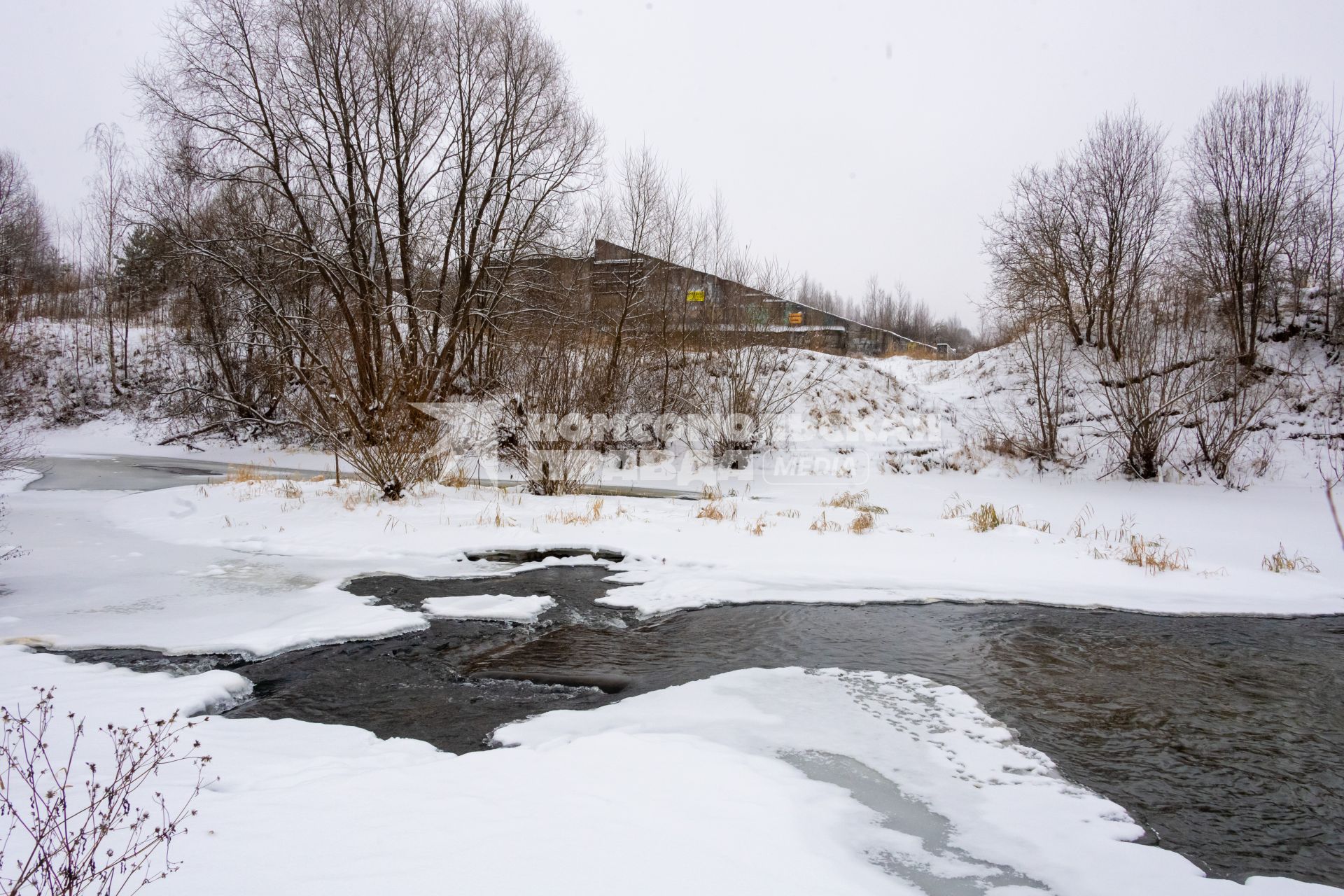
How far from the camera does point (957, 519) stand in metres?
12.9

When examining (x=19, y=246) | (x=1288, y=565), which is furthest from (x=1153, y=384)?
(x=19, y=246)

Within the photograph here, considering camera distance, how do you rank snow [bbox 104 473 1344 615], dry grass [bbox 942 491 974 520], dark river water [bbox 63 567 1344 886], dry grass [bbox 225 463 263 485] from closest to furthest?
dark river water [bbox 63 567 1344 886]
snow [bbox 104 473 1344 615]
dry grass [bbox 942 491 974 520]
dry grass [bbox 225 463 263 485]

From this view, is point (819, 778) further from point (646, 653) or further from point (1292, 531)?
point (1292, 531)

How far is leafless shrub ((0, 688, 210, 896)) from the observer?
2.08 metres

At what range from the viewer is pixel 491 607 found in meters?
7.32

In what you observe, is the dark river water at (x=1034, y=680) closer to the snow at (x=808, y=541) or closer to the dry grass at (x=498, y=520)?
the snow at (x=808, y=541)

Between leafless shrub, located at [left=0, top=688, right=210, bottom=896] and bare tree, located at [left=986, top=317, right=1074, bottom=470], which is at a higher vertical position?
bare tree, located at [left=986, top=317, right=1074, bottom=470]

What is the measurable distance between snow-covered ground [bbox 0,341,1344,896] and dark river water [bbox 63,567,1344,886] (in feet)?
0.94

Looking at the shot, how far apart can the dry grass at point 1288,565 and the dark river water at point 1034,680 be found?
2.06 meters

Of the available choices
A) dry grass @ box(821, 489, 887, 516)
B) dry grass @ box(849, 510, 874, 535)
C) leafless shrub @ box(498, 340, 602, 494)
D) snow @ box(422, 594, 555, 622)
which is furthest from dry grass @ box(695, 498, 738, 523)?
snow @ box(422, 594, 555, 622)

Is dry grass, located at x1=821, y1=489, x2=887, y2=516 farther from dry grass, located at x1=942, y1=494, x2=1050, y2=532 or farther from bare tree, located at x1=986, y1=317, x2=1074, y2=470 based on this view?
bare tree, located at x1=986, y1=317, x2=1074, y2=470

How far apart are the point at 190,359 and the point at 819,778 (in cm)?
3882

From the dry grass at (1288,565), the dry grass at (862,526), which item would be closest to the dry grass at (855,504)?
the dry grass at (862,526)

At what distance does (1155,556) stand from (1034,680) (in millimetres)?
5478
